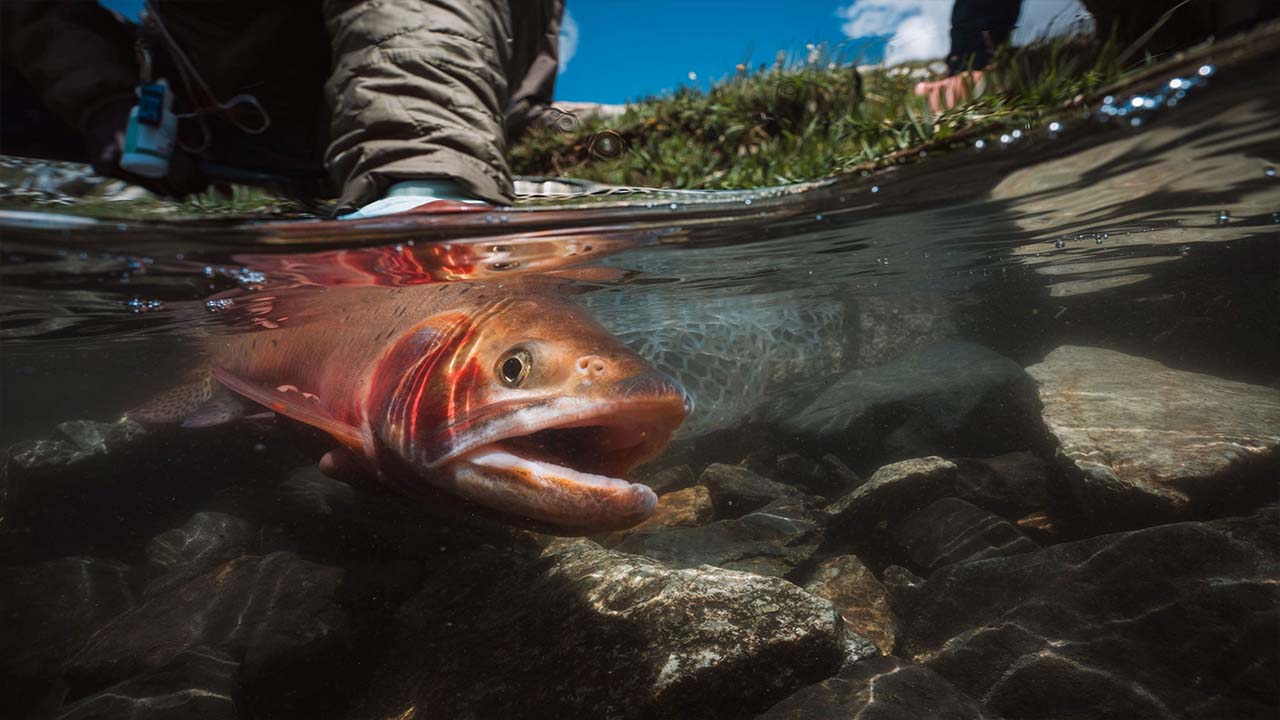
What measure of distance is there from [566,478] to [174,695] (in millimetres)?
2791

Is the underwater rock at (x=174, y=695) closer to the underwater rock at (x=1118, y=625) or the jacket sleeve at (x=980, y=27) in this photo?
the underwater rock at (x=1118, y=625)

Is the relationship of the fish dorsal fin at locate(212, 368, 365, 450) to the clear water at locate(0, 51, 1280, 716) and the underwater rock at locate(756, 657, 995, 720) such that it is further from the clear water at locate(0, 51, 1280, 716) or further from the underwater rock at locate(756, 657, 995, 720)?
the underwater rock at locate(756, 657, 995, 720)

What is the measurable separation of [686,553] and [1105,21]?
4.44m

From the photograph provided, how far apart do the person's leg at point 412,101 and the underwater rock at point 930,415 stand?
492 cm

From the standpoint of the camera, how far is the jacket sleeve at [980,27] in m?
3.90

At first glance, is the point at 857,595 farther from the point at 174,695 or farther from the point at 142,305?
the point at 142,305

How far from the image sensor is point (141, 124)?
12.4 feet

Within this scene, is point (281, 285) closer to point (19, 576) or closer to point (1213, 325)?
point (19, 576)

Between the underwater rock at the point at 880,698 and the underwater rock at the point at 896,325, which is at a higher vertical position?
the underwater rock at the point at 896,325

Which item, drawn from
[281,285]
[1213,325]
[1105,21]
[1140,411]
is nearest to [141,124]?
[281,285]

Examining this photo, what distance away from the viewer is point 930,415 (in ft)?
22.7

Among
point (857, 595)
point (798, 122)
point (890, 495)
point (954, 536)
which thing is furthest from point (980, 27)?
point (857, 595)

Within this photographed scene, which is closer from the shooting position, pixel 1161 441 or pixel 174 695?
pixel 174 695

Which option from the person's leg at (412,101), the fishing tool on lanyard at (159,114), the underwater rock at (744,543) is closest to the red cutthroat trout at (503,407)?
the person's leg at (412,101)
